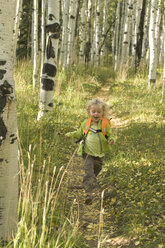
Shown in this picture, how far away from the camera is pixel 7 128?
231 centimetres

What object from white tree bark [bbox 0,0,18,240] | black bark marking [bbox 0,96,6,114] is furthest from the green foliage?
black bark marking [bbox 0,96,6,114]

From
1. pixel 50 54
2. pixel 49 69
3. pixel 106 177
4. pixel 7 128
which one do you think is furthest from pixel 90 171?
pixel 50 54

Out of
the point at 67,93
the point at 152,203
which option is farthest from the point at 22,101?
the point at 152,203

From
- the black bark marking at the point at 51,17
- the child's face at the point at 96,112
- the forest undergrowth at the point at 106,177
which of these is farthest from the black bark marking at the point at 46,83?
the child's face at the point at 96,112

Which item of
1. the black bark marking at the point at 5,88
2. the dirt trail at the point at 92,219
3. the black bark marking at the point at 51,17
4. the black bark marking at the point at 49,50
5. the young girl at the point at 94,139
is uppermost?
the black bark marking at the point at 51,17

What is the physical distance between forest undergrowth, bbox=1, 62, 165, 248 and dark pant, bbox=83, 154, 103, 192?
0.97 ft

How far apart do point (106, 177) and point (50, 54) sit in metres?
3.02

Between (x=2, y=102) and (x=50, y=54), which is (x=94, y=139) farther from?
(x=50, y=54)

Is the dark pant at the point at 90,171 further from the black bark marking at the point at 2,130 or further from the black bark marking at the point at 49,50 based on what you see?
the black bark marking at the point at 49,50

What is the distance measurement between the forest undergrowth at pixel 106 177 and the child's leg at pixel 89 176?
0.31 m

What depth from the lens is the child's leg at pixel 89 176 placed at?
3.80 metres

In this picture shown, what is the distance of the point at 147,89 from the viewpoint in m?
10.7

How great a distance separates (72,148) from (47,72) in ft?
5.70

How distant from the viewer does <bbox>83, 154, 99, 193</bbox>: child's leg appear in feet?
12.5
